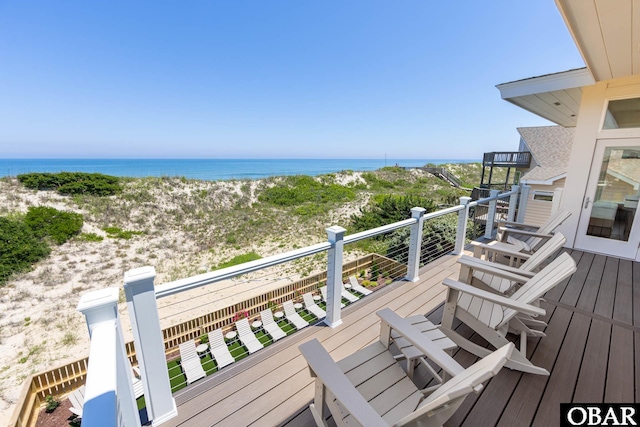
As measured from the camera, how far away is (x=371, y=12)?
26.7 ft

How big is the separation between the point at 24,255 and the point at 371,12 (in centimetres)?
1569

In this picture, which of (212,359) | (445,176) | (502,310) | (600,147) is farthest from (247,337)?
(445,176)

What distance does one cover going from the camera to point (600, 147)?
4.22 m

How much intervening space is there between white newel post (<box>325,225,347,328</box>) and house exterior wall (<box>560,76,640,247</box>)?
4.85 m

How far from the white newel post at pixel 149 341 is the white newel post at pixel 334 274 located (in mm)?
1466

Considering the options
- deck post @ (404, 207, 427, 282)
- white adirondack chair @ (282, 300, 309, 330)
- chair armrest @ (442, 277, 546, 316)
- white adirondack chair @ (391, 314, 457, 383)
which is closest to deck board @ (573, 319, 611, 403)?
chair armrest @ (442, 277, 546, 316)

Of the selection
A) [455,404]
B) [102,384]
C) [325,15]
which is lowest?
[455,404]

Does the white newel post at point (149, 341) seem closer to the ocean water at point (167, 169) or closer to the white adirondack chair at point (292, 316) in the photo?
the white adirondack chair at point (292, 316)

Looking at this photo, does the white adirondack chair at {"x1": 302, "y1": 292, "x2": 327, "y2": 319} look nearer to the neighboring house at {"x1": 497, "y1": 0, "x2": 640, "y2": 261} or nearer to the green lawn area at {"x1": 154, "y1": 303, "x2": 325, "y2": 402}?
the green lawn area at {"x1": 154, "y1": 303, "x2": 325, "y2": 402}

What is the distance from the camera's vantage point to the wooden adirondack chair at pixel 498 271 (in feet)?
7.80

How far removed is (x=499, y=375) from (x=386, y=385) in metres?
1.11

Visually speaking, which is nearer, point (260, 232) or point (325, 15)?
point (325, 15)

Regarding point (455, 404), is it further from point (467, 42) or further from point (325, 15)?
point (325, 15)

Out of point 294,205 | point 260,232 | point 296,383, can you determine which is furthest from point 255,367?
point 294,205
